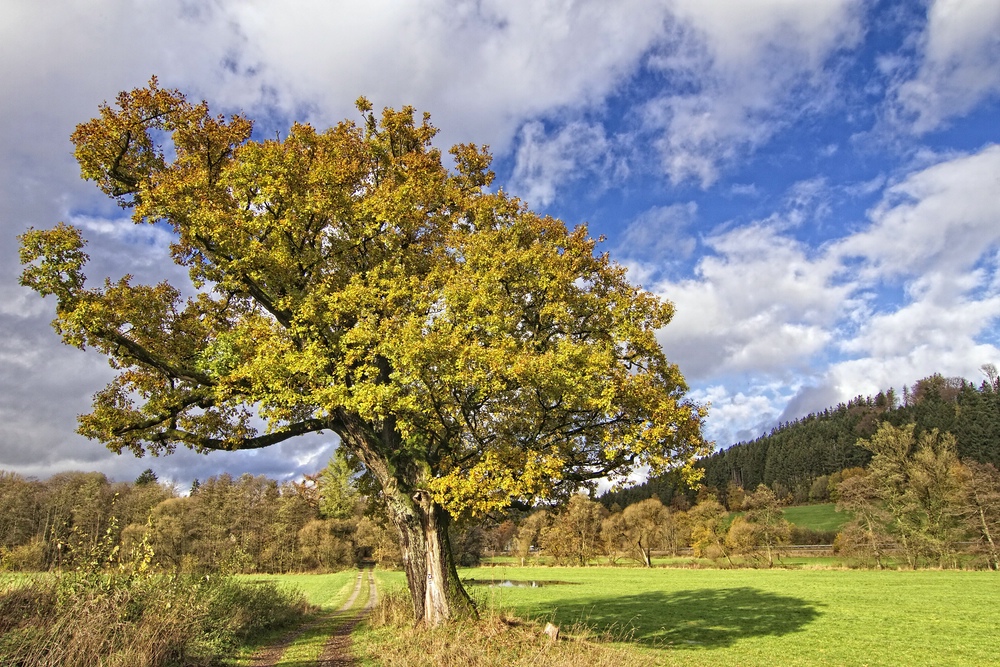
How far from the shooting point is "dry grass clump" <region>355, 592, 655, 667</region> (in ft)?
32.0

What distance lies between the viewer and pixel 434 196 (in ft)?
56.2

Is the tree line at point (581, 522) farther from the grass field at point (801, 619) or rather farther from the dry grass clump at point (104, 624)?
the dry grass clump at point (104, 624)

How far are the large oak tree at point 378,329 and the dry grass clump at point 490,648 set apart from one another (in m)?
1.84

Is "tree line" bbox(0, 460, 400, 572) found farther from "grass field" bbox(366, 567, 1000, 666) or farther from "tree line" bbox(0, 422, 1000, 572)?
"grass field" bbox(366, 567, 1000, 666)

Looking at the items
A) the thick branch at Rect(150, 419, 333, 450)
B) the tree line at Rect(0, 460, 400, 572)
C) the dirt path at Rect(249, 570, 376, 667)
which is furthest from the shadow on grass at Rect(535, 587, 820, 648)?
the tree line at Rect(0, 460, 400, 572)

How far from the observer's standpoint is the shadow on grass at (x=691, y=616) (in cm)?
1936

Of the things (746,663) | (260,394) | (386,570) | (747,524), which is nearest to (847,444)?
(747,524)

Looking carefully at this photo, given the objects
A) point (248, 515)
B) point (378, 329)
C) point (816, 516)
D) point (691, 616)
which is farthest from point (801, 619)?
point (816, 516)

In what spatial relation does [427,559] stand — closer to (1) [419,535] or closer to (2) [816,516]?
(1) [419,535]

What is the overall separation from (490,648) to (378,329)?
7491mm

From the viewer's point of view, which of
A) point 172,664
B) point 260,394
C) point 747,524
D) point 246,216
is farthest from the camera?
point 747,524

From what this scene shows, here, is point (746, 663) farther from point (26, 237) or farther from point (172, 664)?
point (26, 237)

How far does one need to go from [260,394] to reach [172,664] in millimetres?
5756

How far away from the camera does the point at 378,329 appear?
44.3ft
